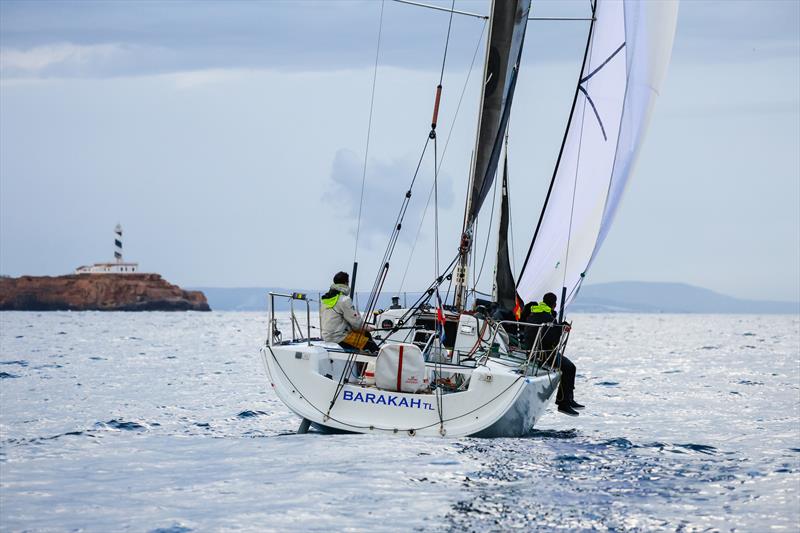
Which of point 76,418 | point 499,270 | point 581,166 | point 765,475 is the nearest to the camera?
point 765,475

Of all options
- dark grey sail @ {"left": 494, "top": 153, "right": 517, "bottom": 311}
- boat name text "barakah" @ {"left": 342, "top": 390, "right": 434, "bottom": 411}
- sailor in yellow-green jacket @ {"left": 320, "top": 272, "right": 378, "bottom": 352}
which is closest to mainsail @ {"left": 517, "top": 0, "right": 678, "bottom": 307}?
dark grey sail @ {"left": 494, "top": 153, "right": 517, "bottom": 311}

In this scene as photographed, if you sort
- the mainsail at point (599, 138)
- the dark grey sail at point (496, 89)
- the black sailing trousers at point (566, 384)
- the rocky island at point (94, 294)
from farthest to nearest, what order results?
the rocky island at point (94, 294)
the mainsail at point (599, 138)
the dark grey sail at point (496, 89)
the black sailing trousers at point (566, 384)

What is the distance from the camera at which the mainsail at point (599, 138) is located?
16000 millimetres

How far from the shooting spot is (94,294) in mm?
144875

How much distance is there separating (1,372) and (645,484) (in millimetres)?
17966

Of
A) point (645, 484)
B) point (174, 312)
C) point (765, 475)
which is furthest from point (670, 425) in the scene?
point (174, 312)

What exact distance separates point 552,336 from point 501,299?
15.6 ft

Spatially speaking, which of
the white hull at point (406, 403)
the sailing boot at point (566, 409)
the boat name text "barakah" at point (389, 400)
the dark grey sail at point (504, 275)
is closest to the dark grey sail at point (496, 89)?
the dark grey sail at point (504, 275)

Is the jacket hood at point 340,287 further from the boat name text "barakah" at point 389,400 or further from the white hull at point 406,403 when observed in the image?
the boat name text "barakah" at point 389,400

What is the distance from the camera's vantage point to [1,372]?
23438 millimetres

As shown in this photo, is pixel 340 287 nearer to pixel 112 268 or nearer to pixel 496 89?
pixel 496 89

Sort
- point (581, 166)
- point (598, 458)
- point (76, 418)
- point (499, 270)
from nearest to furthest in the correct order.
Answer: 1. point (598, 458)
2. point (76, 418)
3. point (581, 166)
4. point (499, 270)

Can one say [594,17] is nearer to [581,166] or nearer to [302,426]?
[581,166]

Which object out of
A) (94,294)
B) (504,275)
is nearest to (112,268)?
(94,294)
